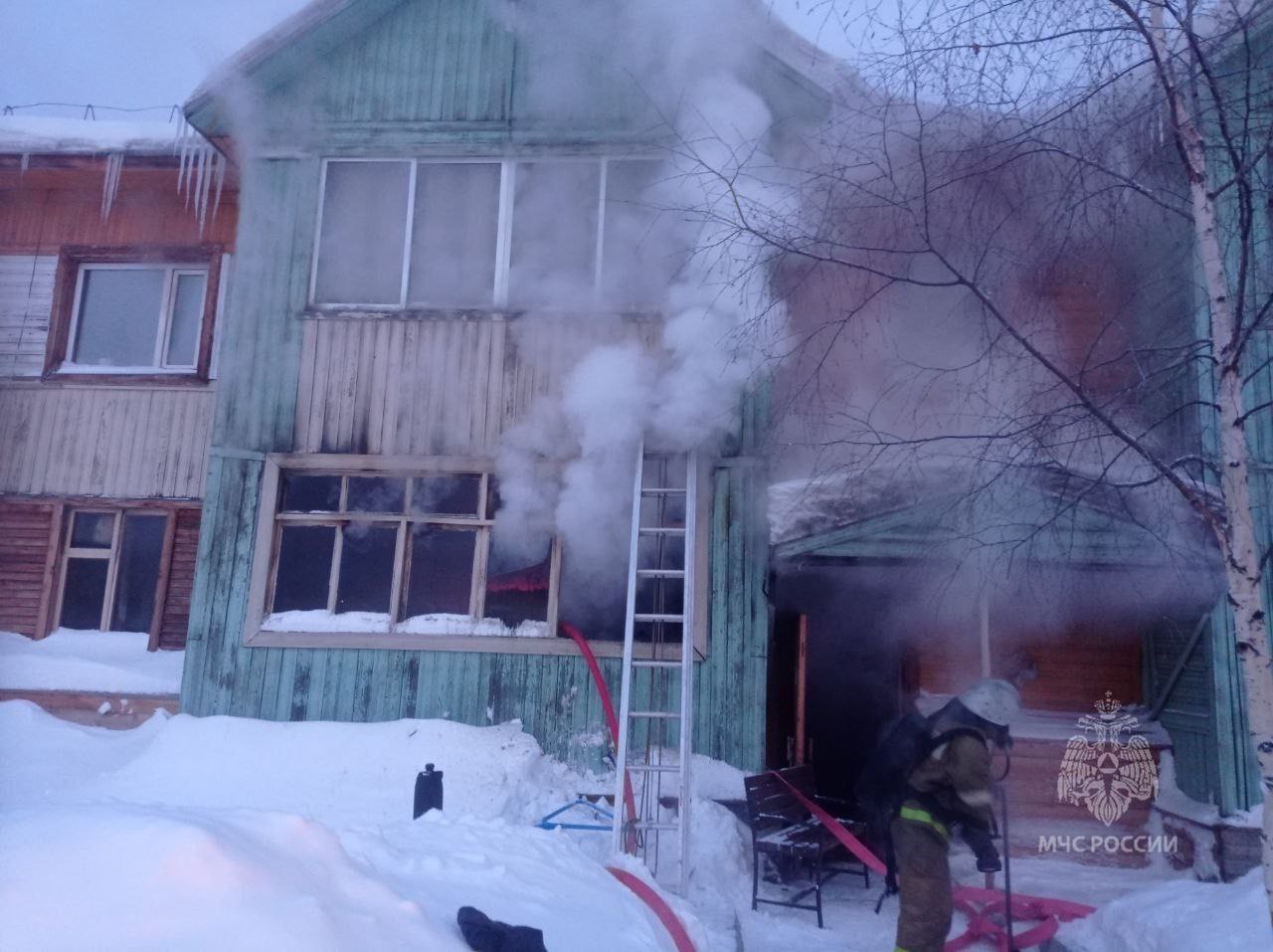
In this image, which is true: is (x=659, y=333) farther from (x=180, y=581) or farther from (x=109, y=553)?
(x=109, y=553)

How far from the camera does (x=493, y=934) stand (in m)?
2.81

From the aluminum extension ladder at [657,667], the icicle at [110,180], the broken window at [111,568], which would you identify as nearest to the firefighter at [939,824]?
the aluminum extension ladder at [657,667]

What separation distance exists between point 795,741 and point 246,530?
4895 mm

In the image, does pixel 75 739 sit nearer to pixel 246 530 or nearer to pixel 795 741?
pixel 246 530

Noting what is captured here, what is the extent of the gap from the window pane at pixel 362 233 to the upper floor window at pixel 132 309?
210 centimetres

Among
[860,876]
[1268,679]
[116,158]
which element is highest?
[116,158]

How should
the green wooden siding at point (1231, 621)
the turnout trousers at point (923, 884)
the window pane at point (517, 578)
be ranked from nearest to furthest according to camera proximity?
1. the turnout trousers at point (923, 884)
2. the green wooden siding at point (1231, 621)
3. the window pane at point (517, 578)

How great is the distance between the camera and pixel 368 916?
8.55ft

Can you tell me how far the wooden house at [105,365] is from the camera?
9.30m

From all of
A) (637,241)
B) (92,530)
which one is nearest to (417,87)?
(637,241)

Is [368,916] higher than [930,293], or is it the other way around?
[930,293]

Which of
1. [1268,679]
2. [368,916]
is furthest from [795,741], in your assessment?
[368,916]

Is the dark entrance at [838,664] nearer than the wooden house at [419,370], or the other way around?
the wooden house at [419,370]

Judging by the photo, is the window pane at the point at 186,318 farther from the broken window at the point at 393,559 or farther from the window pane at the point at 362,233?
the broken window at the point at 393,559
